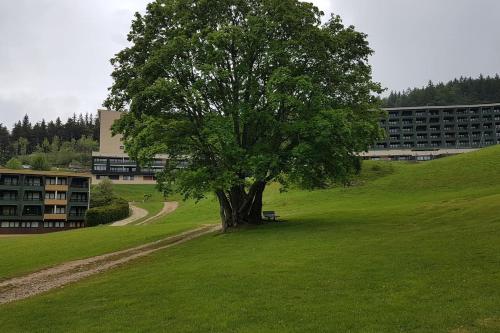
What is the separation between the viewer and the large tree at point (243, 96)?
106 ft

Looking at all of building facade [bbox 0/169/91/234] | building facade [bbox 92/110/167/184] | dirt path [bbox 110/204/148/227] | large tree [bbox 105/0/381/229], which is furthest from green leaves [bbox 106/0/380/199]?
building facade [bbox 92/110/167/184]

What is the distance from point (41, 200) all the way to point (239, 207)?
6927 cm

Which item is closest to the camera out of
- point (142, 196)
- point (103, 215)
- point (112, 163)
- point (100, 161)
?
point (103, 215)

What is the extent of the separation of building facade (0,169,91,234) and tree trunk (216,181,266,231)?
65.5 meters

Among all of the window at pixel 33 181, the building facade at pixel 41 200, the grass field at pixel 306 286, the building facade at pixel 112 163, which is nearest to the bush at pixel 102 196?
the building facade at pixel 41 200

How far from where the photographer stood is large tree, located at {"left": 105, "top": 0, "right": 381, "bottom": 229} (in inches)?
1277

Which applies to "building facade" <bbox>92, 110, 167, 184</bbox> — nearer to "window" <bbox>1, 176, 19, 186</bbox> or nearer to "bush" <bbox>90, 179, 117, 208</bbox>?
"bush" <bbox>90, 179, 117, 208</bbox>

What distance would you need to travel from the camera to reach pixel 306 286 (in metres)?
16.5

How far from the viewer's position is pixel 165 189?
3466 cm

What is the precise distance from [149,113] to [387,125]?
489 feet

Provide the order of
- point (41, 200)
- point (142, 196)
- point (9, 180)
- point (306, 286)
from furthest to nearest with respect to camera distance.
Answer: point (142, 196), point (41, 200), point (9, 180), point (306, 286)

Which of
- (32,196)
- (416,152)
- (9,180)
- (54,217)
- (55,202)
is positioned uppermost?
(416,152)

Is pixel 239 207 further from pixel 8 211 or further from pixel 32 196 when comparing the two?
pixel 8 211

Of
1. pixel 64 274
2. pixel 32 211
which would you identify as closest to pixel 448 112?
pixel 32 211
